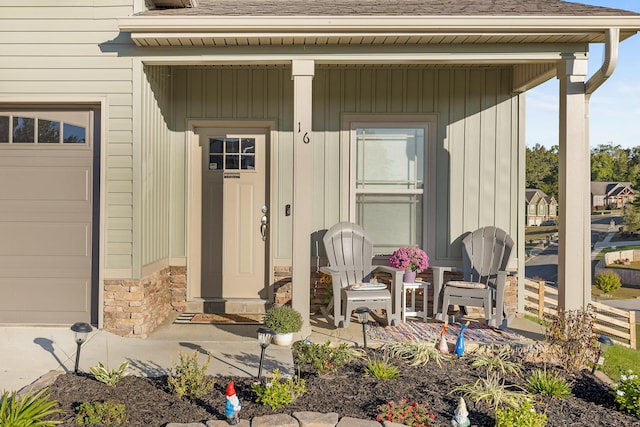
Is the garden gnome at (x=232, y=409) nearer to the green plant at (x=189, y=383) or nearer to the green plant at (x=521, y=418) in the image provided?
the green plant at (x=189, y=383)

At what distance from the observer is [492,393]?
3061mm

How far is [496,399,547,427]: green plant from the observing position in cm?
259

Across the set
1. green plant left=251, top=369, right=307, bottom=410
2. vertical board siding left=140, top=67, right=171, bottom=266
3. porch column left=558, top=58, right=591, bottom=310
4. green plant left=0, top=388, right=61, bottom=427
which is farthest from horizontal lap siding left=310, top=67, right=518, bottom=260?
green plant left=0, top=388, right=61, bottom=427

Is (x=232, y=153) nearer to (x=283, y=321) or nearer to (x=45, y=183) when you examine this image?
(x=45, y=183)

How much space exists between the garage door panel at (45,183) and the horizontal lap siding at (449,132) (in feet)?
7.51

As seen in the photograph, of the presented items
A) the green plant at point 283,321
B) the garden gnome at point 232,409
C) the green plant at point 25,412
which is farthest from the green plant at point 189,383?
the green plant at point 283,321

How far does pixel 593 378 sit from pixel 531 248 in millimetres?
38729

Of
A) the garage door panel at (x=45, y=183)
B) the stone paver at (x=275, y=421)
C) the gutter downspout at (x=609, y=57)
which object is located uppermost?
the gutter downspout at (x=609, y=57)

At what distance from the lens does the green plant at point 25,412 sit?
247 centimetres

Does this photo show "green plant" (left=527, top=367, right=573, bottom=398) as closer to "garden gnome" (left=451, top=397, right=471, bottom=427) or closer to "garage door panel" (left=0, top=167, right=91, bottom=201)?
"garden gnome" (left=451, top=397, right=471, bottom=427)

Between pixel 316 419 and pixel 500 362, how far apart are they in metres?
1.60

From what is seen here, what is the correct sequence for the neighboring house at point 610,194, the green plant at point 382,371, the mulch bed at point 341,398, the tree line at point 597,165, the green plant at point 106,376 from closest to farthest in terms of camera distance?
the mulch bed at point 341,398, the green plant at point 106,376, the green plant at point 382,371, the tree line at point 597,165, the neighboring house at point 610,194

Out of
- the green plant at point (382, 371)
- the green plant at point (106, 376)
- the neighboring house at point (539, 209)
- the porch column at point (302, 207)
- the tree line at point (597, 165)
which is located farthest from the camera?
the neighboring house at point (539, 209)

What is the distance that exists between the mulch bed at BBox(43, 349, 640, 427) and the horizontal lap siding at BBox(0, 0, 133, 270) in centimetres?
155
